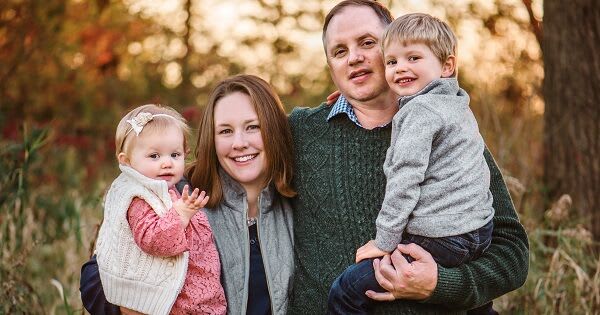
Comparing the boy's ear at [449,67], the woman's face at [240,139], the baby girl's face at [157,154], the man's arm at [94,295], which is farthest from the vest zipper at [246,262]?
the boy's ear at [449,67]

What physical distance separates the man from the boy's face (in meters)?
0.28

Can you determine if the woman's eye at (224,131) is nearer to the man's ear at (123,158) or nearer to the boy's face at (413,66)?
the man's ear at (123,158)

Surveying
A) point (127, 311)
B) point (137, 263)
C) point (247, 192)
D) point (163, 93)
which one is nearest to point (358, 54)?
point (247, 192)

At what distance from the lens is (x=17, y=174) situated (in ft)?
14.7

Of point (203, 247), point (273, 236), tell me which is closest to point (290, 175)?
point (273, 236)

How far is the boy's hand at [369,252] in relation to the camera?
288 cm

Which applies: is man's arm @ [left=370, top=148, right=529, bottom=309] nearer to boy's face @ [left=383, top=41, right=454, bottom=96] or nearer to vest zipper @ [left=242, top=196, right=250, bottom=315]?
boy's face @ [left=383, top=41, right=454, bottom=96]

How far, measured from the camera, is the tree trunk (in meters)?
4.63

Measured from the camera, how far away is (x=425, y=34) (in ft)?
9.40

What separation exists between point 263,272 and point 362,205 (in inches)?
19.8

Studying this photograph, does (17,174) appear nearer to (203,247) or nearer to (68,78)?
(203,247)

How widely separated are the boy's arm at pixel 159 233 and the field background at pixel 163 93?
3.05 feet

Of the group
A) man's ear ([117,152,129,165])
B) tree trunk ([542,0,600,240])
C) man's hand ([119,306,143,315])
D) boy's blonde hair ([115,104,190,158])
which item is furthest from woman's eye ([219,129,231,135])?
tree trunk ([542,0,600,240])

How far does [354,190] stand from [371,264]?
1.22 feet
